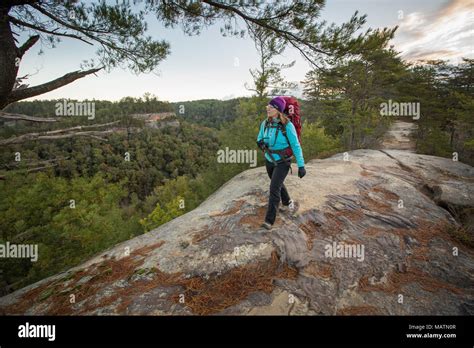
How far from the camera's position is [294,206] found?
4660 millimetres

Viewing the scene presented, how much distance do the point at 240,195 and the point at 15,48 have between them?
4756 mm

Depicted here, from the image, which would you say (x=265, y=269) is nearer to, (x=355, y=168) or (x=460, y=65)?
(x=355, y=168)

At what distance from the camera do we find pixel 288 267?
3229 mm

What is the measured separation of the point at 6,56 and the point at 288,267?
198 inches

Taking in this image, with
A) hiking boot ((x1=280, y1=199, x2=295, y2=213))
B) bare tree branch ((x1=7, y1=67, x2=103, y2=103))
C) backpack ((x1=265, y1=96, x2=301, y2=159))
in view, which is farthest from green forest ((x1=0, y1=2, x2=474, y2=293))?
hiking boot ((x1=280, y1=199, x2=295, y2=213))
